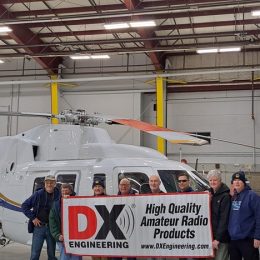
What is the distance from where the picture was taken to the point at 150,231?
550 centimetres

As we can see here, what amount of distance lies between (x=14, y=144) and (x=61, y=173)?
1.50 meters

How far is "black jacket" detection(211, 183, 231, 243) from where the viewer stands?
15.9 feet

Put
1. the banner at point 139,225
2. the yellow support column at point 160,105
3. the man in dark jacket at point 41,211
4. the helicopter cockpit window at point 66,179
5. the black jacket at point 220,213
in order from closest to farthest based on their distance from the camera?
the black jacket at point 220,213 < the banner at point 139,225 < the man in dark jacket at point 41,211 < the helicopter cockpit window at point 66,179 < the yellow support column at point 160,105

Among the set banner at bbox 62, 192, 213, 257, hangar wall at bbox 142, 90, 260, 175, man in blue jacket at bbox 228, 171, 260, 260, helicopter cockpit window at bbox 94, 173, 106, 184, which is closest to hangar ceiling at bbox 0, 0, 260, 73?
hangar wall at bbox 142, 90, 260, 175

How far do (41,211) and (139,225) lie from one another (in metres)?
1.75

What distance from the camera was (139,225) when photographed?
555cm

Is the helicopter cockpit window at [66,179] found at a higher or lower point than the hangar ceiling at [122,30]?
lower

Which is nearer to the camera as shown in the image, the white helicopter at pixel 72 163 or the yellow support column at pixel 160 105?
the white helicopter at pixel 72 163

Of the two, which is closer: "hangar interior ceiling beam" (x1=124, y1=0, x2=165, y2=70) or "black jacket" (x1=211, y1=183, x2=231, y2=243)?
"black jacket" (x1=211, y1=183, x2=231, y2=243)

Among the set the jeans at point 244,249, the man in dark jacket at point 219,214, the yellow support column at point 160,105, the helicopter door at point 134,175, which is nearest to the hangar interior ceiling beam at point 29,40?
the yellow support column at point 160,105

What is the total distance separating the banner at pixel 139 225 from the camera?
5242mm

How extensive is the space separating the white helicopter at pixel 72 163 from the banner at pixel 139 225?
1.25m

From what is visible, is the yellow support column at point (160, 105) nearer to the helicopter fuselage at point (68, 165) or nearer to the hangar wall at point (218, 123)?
the hangar wall at point (218, 123)

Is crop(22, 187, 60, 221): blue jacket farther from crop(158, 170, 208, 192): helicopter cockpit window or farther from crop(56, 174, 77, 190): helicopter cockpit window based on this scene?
crop(158, 170, 208, 192): helicopter cockpit window
